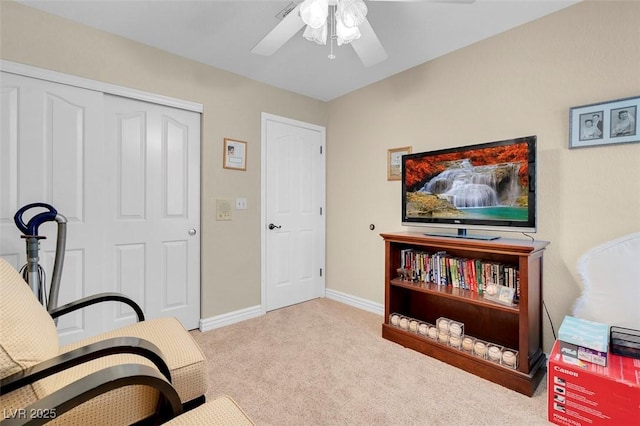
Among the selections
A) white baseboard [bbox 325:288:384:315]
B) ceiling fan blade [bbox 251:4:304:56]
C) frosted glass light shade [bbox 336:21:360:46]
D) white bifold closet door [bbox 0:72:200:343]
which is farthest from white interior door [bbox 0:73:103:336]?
white baseboard [bbox 325:288:384:315]

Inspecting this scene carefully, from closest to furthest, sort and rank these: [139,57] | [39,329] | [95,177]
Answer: [39,329] → [95,177] → [139,57]

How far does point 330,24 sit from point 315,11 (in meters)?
0.72

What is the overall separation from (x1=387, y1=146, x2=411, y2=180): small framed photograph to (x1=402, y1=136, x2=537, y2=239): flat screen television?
308mm

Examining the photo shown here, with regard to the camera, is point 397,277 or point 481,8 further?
point 397,277

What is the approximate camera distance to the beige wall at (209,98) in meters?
1.92

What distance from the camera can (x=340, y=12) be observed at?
1.39m

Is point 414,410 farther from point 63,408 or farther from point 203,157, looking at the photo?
point 203,157

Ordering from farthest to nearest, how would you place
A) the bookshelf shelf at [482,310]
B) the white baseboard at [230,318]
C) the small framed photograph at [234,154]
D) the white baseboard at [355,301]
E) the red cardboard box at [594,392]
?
the white baseboard at [355,301], the small framed photograph at [234,154], the white baseboard at [230,318], the bookshelf shelf at [482,310], the red cardboard box at [594,392]

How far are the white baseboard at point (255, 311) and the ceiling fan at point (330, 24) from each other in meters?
2.29

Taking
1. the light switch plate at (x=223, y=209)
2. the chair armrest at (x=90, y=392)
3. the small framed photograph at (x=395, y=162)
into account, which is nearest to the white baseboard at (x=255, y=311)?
the light switch plate at (x=223, y=209)

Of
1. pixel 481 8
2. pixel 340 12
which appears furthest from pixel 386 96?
pixel 340 12

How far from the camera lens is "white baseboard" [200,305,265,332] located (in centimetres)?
261

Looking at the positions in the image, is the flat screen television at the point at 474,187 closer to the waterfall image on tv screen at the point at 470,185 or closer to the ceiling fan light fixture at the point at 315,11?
the waterfall image on tv screen at the point at 470,185

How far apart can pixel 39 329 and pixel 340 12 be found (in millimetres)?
1803
